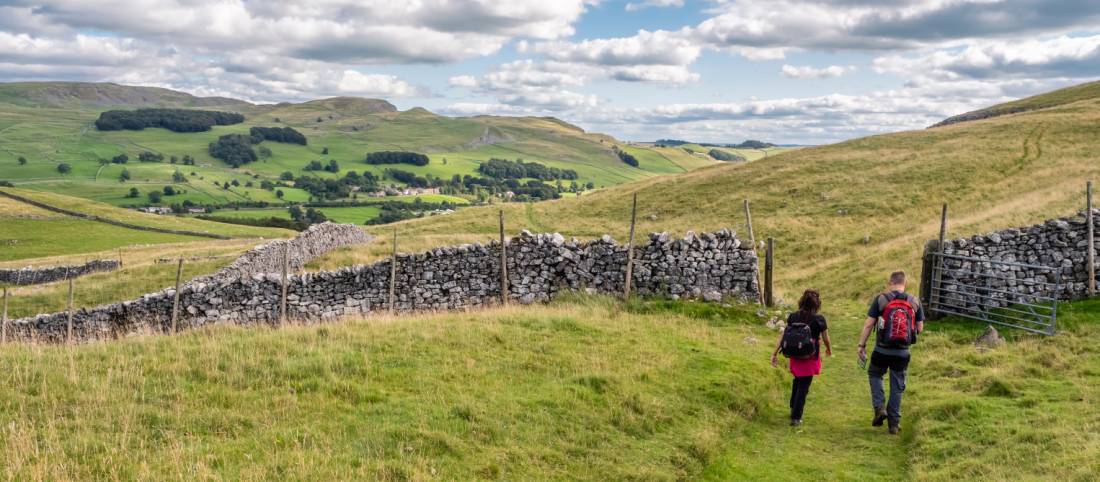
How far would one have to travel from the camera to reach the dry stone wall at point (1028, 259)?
16.1 m

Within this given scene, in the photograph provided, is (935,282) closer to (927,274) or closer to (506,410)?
(927,274)

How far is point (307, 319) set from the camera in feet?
65.7

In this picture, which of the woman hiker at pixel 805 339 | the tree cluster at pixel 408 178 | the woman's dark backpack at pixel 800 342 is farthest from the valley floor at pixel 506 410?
the tree cluster at pixel 408 178

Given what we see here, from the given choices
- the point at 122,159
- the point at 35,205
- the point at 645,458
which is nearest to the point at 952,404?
the point at 645,458

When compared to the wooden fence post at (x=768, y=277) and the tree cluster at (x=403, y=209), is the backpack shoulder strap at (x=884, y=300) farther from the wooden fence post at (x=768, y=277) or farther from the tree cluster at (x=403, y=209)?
the tree cluster at (x=403, y=209)

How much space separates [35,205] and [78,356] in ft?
306

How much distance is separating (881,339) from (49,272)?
46160 millimetres

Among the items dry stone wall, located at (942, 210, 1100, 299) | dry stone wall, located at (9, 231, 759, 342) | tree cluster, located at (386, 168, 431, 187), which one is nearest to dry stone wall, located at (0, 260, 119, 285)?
dry stone wall, located at (9, 231, 759, 342)

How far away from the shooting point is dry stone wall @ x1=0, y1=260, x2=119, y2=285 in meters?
39.1

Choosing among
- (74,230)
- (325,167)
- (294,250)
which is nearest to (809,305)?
(294,250)

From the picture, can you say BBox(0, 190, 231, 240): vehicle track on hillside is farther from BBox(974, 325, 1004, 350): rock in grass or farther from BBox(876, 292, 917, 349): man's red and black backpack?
BBox(876, 292, 917, 349): man's red and black backpack

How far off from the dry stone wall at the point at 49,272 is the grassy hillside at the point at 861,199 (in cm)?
1586

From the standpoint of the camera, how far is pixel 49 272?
40.1m

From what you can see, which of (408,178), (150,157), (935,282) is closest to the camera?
(935,282)
